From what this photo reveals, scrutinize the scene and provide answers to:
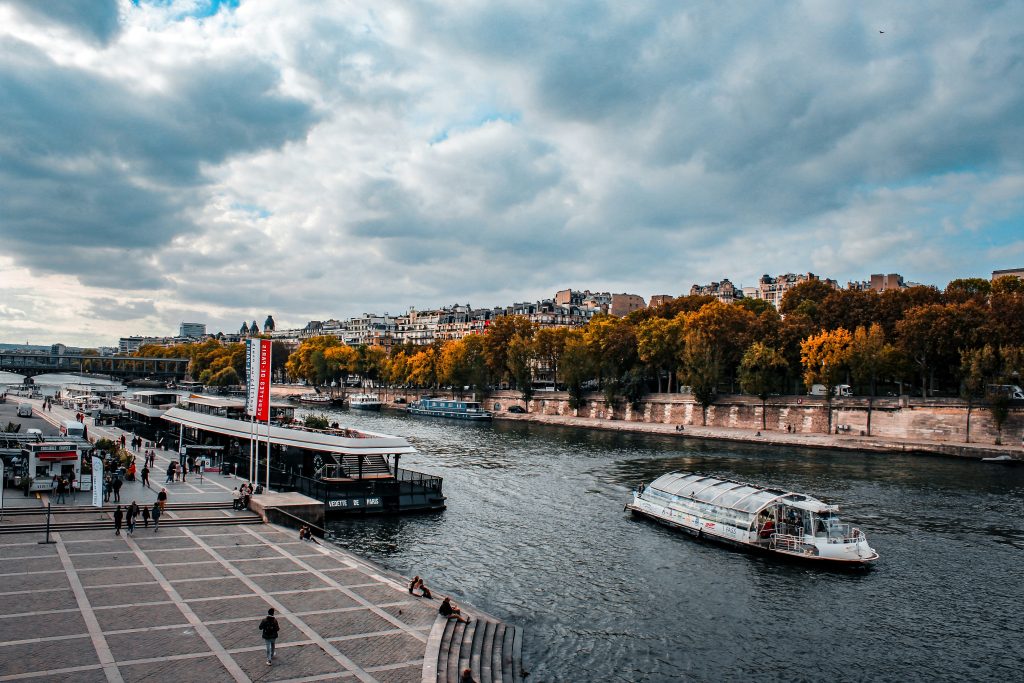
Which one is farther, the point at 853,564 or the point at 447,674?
the point at 853,564

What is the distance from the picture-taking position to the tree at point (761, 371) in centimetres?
10422

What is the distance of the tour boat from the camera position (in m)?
38.1

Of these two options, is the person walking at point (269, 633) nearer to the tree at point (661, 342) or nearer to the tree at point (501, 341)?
the tree at point (661, 342)

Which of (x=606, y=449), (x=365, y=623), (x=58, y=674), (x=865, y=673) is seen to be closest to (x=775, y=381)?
(x=606, y=449)

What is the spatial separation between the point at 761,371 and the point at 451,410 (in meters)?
60.8

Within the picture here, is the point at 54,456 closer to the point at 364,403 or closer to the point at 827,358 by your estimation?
the point at 827,358

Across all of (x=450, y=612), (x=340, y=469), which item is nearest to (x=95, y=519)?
(x=340, y=469)

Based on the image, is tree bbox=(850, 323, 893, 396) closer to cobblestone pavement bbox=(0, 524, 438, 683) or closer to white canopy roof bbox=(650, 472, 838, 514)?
white canopy roof bbox=(650, 472, 838, 514)

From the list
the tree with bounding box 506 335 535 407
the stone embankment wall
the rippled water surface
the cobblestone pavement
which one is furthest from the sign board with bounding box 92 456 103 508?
the tree with bounding box 506 335 535 407

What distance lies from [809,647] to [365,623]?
16.8 metres

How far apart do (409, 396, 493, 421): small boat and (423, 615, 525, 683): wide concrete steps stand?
108 m

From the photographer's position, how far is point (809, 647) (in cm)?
2791

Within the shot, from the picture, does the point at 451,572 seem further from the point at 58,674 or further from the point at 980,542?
the point at 980,542

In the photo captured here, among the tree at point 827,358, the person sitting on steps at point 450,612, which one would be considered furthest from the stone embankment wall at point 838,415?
the person sitting on steps at point 450,612
